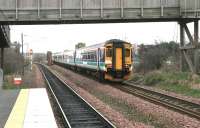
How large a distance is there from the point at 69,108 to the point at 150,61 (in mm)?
25261

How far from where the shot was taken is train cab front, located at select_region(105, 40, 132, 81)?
36.5m

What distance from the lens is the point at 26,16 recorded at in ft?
112

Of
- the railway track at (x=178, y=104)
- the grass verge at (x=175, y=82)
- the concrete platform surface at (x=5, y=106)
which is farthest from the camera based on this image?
the grass verge at (x=175, y=82)

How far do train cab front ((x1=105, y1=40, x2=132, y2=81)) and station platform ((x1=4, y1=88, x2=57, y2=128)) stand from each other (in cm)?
1340

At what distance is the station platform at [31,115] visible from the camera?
1524cm

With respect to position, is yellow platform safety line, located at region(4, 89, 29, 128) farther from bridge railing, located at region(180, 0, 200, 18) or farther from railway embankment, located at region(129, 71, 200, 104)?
bridge railing, located at region(180, 0, 200, 18)

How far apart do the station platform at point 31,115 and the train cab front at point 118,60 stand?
13.4 meters

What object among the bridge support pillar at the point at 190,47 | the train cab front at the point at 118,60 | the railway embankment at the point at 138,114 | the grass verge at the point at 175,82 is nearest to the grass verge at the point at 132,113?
the railway embankment at the point at 138,114

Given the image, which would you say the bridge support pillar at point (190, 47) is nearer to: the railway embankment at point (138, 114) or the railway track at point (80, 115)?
the railway embankment at point (138, 114)

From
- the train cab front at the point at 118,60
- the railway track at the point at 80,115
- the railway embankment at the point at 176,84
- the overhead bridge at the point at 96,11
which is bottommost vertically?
the railway track at the point at 80,115

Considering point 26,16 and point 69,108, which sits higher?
point 26,16

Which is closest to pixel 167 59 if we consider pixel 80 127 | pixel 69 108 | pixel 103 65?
pixel 103 65

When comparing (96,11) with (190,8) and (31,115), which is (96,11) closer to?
(190,8)

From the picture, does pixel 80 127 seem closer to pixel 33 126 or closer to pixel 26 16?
pixel 33 126
